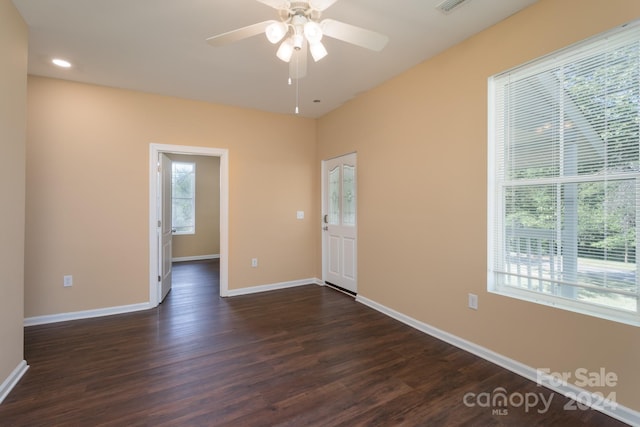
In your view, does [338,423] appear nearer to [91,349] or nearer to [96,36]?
[91,349]

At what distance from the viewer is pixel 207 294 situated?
165 inches

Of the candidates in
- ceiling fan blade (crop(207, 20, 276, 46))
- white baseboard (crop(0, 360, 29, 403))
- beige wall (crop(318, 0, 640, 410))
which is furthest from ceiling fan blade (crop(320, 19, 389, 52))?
white baseboard (crop(0, 360, 29, 403))

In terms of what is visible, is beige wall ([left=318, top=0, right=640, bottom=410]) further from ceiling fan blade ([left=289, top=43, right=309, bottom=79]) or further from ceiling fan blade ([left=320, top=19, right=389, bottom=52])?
ceiling fan blade ([left=289, top=43, right=309, bottom=79])

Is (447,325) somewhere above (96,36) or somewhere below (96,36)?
below

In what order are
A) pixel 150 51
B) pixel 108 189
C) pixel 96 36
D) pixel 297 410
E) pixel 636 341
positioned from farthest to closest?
1. pixel 108 189
2. pixel 150 51
3. pixel 96 36
4. pixel 297 410
5. pixel 636 341

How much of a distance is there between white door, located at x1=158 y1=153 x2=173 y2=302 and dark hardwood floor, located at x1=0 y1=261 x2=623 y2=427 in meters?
0.66

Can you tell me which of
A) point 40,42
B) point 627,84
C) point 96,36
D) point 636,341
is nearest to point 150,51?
point 96,36

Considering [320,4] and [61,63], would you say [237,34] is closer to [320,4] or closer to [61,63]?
[320,4]

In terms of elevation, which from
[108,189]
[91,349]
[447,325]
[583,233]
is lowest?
[91,349]

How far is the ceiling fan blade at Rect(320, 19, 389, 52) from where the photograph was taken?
1717 mm

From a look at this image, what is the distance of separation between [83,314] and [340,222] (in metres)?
3.39

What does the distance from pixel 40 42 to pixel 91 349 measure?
9.03 feet

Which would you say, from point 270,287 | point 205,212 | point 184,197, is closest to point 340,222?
point 270,287

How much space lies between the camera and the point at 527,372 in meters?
2.12
